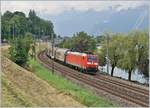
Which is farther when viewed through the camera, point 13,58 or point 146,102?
point 13,58

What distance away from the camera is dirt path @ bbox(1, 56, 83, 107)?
22.7 metres

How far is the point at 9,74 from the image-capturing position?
114 feet

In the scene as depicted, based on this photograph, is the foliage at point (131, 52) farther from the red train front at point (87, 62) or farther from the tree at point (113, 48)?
the red train front at point (87, 62)

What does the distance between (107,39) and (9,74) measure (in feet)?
167

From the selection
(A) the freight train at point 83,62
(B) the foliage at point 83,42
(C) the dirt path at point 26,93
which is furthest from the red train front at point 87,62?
(B) the foliage at point 83,42

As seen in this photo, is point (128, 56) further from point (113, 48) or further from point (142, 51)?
point (113, 48)

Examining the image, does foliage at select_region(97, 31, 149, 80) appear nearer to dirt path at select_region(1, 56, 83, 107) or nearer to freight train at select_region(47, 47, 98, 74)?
freight train at select_region(47, 47, 98, 74)

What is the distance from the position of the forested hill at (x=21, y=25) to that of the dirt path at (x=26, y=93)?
68782 mm

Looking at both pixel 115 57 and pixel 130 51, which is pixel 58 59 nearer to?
pixel 115 57

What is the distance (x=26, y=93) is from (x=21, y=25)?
11724cm

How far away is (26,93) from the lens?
89.2 ft

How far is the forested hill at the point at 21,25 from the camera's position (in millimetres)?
121425

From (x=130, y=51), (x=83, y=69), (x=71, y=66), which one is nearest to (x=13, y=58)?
(x=83, y=69)

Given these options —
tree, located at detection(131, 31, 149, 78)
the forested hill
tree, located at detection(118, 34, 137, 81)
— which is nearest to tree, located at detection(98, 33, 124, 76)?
tree, located at detection(118, 34, 137, 81)
